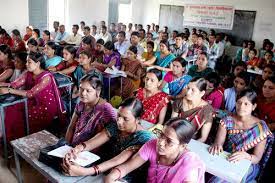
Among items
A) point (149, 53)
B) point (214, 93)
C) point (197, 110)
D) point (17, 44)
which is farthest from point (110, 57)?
point (197, 110)

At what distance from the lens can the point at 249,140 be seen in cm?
219

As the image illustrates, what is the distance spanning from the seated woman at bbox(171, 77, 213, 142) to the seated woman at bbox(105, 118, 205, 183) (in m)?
0.88

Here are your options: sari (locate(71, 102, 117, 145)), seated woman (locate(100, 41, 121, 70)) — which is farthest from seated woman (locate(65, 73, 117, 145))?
seated woman (locate(100, 41, 121, 70))

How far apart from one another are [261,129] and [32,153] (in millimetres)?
1695

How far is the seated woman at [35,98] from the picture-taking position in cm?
303

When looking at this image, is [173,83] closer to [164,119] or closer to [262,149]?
[164,119]

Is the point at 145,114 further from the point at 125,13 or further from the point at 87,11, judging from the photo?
the point at 125,13

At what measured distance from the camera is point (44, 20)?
7840 mm

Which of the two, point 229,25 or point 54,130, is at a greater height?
point 229,25

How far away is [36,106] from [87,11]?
250 inches

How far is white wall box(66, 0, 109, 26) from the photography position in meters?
8.52

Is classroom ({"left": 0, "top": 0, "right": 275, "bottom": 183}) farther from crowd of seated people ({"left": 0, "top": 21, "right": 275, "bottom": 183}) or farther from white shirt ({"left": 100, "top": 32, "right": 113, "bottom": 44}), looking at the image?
white shirt ({"left": 100, "top": 32, "right": 113, "bottom": 44})

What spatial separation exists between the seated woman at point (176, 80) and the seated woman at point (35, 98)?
139 cm

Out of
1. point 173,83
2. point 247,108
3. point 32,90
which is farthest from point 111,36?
point 247,108
